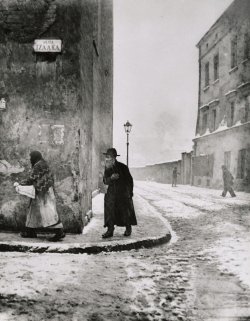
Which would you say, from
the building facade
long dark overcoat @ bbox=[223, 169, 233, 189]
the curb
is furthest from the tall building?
the curb

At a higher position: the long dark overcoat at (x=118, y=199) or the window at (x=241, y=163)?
the window at (x=241, y=163)

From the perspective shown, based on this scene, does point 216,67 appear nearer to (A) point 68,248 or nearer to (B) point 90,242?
(B) point 90,242

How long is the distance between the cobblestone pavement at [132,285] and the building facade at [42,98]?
1796mm

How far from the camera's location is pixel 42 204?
635 cm

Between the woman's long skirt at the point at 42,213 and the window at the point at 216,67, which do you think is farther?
the window at the point at 216,67

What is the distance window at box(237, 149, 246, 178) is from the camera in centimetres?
2353

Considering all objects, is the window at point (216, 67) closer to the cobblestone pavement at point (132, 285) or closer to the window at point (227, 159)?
the window at point (227, 159)

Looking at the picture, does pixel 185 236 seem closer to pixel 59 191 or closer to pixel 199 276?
pixel 59 191

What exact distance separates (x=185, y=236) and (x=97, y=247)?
2223 millimetres

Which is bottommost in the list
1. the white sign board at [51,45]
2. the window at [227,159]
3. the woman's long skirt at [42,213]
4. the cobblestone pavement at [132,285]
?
the cobblestone pavement at [132,285]

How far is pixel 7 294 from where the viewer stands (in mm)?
3670

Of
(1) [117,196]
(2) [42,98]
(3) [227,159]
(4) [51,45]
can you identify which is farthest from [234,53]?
(1) [117,196]

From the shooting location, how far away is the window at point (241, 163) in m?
23.5

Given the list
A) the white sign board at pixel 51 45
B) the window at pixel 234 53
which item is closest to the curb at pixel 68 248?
the white sign board at pixel 51 45
